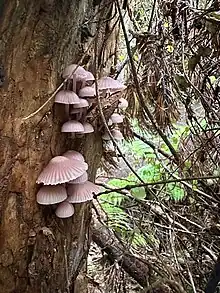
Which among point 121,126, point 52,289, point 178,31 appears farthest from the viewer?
point 121,126

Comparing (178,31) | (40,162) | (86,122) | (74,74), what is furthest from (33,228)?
(178,31)

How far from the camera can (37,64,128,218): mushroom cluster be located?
116cm

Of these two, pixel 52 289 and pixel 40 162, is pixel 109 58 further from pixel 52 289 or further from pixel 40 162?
pixel 52 289

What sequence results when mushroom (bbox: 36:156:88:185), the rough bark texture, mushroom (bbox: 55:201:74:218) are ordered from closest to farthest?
1. mushroom (bbox: 36:156:88:185)
2. mushroom (bbox: 55:201:74:218)
3. the rough bark texture

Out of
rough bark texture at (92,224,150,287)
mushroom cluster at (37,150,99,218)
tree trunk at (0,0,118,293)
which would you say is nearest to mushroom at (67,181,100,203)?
mushroom cluster at (37,150,99,218)

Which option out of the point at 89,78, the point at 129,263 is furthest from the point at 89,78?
the point at 129,263

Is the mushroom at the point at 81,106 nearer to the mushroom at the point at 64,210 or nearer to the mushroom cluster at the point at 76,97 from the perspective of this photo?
the mushroom cluster at the point at 76,97

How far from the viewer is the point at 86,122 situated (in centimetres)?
129

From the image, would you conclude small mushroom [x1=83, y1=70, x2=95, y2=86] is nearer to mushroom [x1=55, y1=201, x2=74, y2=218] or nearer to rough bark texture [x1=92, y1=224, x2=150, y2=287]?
mushroom [x1=55, y1=201, x2=74, y2=218]

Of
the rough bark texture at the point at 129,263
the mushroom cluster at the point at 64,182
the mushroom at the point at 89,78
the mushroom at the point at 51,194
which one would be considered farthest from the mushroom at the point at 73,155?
the rough bark texture at the point at 129,263

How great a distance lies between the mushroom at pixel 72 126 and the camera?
1206 mm

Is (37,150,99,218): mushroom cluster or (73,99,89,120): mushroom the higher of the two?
(73,99,89,120): mushroom

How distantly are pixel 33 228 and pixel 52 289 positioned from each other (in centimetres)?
26

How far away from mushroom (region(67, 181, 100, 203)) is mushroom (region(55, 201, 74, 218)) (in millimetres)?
21
